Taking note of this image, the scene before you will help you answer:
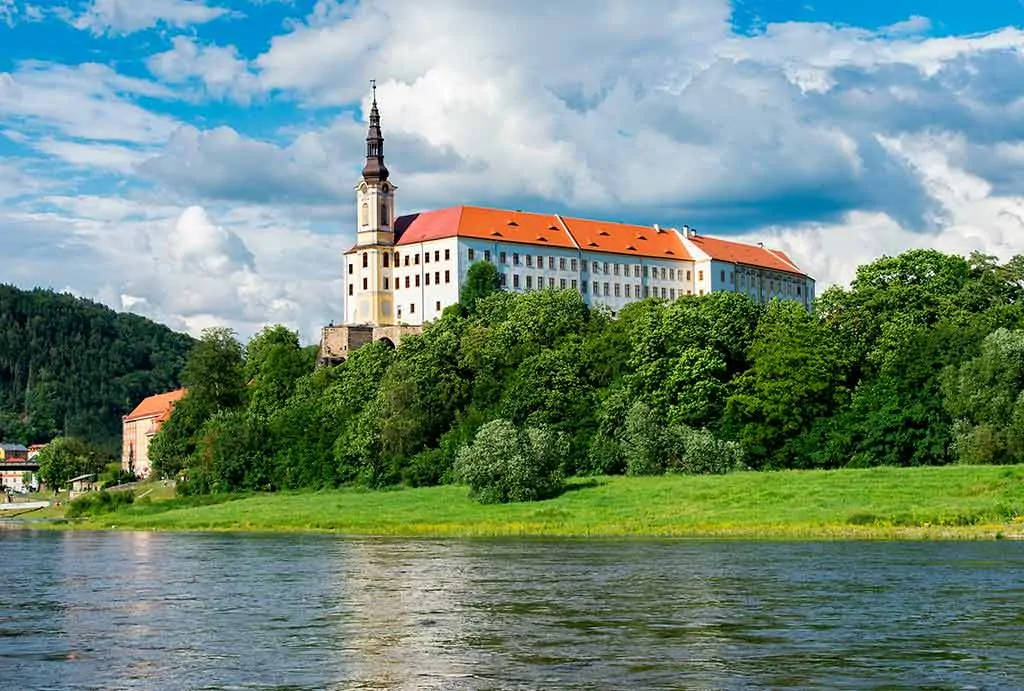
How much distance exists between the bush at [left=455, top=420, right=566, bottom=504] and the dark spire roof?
3074 inches

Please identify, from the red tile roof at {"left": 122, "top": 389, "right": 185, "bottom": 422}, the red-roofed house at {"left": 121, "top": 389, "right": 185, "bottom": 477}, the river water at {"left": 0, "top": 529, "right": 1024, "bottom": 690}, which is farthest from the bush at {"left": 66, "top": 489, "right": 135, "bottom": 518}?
the red tile roof at {"left": 122, "top": 389, "right": 185, "bottom": 422}

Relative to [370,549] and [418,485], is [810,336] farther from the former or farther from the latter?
[370,549]

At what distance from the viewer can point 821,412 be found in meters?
84.8

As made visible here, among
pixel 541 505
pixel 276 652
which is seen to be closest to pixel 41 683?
pixel 276 652

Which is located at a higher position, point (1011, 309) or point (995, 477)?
point (1011, 309)

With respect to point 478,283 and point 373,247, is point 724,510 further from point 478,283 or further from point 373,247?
point 373,247

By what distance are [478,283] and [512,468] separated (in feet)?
211

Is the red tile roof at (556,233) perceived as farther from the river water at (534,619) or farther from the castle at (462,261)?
the river water at (534,619)

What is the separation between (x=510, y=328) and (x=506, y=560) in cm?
5825

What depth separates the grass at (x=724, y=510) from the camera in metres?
56.3

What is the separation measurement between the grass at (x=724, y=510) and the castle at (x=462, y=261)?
198ft

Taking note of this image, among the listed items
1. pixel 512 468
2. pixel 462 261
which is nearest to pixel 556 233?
pixel 462 261

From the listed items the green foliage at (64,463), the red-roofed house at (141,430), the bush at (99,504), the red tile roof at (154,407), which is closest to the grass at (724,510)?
the bush at (99,504)

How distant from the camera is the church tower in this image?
480 feet
